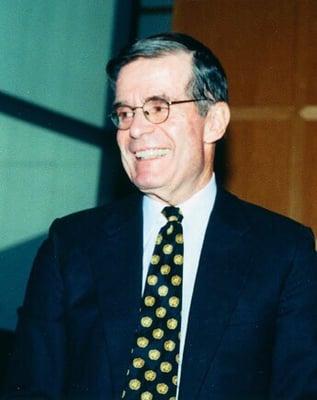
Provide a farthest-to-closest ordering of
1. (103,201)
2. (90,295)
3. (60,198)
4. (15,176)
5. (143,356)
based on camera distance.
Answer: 1. (103,201)
2. (60,198)
3. (15,176)
4. (90,295)
5. (143,356)

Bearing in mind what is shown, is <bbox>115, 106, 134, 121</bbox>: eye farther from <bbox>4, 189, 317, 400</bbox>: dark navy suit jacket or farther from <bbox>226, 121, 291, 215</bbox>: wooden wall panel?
<bbox>226, 121, 291, 215</bbox>: wooden wall panel

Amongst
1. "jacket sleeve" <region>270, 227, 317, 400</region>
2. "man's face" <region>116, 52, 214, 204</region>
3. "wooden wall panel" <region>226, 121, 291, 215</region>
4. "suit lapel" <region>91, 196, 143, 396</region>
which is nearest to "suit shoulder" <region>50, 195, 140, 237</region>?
"suit lapel" <region>91, 196, 143, 396</region>

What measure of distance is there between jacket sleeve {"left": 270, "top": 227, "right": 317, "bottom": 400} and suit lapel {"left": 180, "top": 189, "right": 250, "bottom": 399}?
0.45 feet

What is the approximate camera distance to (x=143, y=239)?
1720 mm

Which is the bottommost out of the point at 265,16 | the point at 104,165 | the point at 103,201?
the point at 103,201

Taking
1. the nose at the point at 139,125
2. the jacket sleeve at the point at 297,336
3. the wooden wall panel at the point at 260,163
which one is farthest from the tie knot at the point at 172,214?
the wooden wall panel at the point at 260,163

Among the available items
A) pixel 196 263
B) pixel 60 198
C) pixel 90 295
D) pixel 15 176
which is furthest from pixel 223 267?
pixel 60 198

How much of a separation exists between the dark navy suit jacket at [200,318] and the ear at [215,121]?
284 mm

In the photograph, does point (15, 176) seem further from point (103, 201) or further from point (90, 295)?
point (90, 295)

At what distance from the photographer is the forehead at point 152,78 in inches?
66.0

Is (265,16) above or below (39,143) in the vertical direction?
above

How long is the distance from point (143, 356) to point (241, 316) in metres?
0.29

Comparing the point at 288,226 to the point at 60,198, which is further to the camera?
the point at 60,198

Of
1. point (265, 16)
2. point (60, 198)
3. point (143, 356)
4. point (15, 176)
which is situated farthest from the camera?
point (60, 198)
